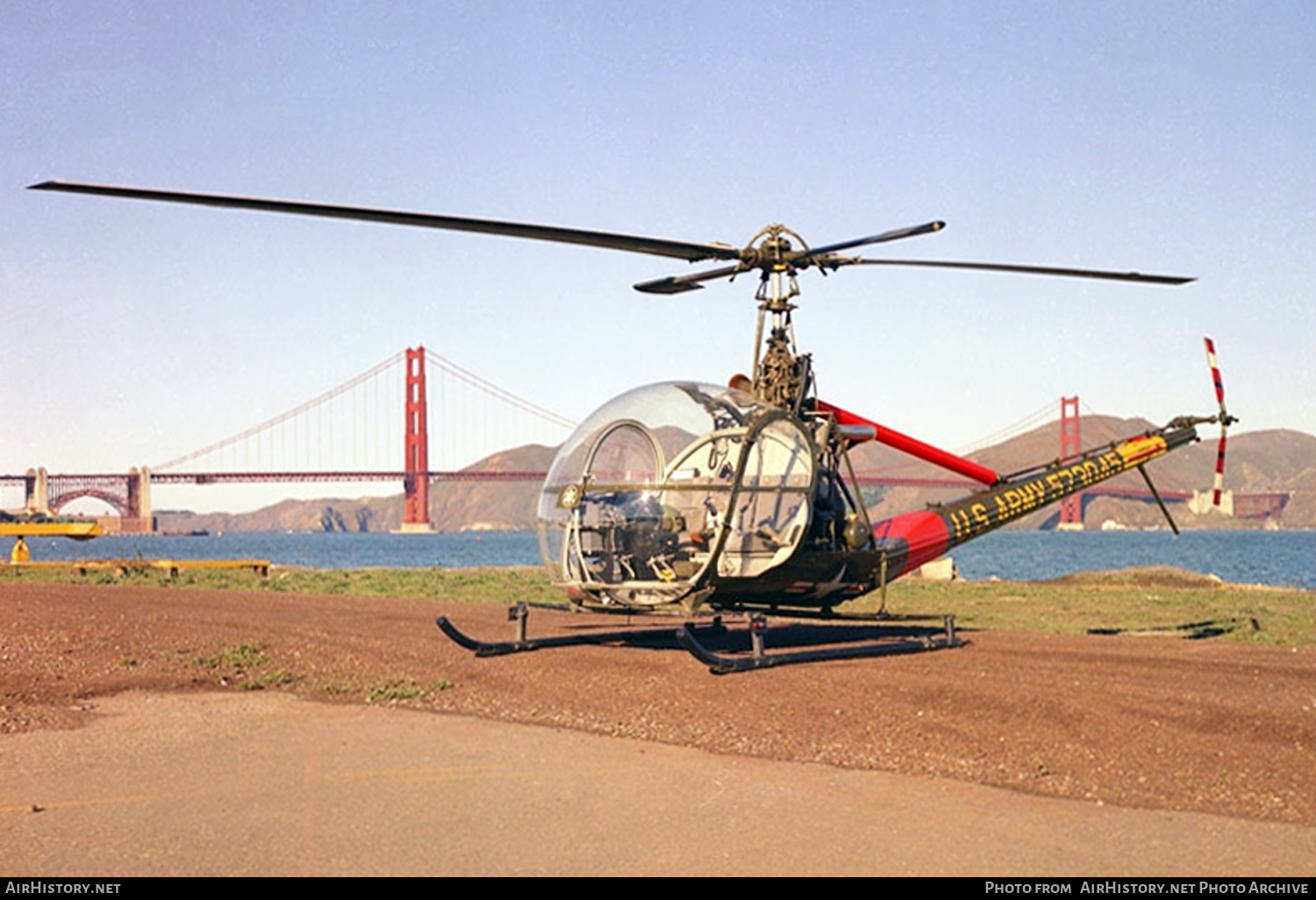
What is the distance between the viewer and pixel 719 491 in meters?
10.2

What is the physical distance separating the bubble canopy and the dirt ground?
0.78 m

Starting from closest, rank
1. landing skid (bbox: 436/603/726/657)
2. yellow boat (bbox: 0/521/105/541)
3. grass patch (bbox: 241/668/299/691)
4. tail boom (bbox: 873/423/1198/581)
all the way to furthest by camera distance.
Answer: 1. grass patch (bbox: 241/668/299/691)
2. landing skid (bbox: 436/603/726/657)
3. tail boom (bbox: 873/423/1198/581)
4. yellow boat (bbox: 0/521/105/541)

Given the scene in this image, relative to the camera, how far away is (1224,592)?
956 inches

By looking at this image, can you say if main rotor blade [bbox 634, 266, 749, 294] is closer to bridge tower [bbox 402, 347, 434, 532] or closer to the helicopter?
the helicopter

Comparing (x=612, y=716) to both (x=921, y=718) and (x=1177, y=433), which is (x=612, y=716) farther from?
(x=1177, y=433)

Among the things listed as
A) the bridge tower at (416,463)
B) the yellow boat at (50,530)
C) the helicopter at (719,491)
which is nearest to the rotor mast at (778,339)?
the helicopter at (719,491)

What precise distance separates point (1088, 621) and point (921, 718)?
431 inches

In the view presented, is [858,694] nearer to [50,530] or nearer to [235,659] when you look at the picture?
[235,659]

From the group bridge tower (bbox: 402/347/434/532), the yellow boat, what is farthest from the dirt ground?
bridge tower (bbox: 402/347/434/532)

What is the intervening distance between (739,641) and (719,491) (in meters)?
2.91

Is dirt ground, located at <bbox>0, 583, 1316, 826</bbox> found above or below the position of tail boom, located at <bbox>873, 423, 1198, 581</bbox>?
below

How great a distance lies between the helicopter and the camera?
33.6 feet

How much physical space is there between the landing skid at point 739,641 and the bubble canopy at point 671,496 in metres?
0.55

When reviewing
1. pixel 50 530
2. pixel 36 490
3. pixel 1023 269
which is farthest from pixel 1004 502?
pixel 36 490
